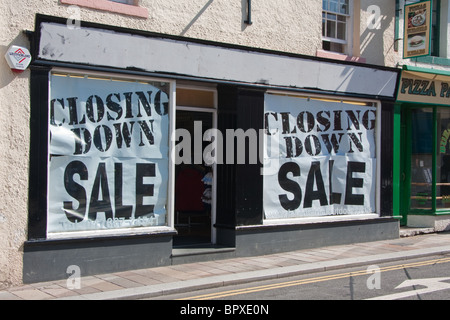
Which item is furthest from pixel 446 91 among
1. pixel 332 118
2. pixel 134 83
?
pixel 134 83

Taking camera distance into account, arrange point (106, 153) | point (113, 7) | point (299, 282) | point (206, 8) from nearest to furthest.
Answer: point (299, 282) → point (113, 7) → point (106, 153) → point (206, 8)

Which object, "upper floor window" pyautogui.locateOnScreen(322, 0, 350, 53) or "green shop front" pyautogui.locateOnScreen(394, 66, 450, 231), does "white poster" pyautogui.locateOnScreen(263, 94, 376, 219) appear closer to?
"upper floor window" pyautogui.locateOnScreen(322, 0, 350, 53)

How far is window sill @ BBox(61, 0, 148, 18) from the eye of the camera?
8289 millimetres

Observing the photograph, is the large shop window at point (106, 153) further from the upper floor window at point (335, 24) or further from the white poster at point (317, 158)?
the upper floor window at point (335, 24)

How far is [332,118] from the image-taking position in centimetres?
1165

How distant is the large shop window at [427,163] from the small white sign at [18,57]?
9.71 m

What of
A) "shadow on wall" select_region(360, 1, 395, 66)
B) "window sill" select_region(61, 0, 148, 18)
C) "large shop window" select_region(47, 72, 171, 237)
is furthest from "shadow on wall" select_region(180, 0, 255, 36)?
"shadow on wall" select_region(360, 1, 395, 66)

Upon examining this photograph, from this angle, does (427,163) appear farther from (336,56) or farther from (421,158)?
(336,56)

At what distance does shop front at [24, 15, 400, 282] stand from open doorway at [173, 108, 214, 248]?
0.10ft

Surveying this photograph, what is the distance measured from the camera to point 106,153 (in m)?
8.72

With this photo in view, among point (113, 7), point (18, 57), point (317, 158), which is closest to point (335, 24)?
point (317, 158)

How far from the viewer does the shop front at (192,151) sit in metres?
8.16

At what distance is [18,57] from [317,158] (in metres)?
6.42

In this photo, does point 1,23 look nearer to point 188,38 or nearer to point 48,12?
point 48,12
